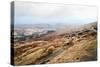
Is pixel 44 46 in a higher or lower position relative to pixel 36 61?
higher

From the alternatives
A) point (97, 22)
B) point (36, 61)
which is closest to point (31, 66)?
point (36, 61)

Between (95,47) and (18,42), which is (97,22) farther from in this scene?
(18,42)

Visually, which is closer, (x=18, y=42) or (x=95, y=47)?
(x=18, y=42)

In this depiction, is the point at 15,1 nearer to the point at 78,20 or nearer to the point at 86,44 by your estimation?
the point at 78,20

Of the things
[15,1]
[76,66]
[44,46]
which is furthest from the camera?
[76,66]

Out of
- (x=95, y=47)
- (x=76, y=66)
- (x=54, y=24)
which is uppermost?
(x=54, y=24)

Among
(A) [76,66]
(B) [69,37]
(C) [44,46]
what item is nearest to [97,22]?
(B) [69,37]

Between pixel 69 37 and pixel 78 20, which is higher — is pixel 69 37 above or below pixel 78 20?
below

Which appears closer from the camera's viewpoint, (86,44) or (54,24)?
(54,24)

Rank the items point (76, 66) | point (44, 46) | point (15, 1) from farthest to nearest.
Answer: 1. point (76, 66)
2. point (44, 46)
3. point (15, 1)
